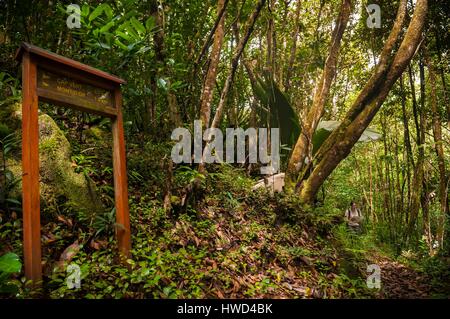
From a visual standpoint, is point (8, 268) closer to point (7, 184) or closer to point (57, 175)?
point (7, 184)

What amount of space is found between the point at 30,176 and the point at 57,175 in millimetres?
873

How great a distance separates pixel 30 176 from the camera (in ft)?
7.41

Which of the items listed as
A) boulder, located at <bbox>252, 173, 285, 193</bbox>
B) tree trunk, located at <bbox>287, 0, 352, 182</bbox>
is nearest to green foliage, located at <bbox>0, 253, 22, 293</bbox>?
boulder, located at <bbox>252, 173, 285, 193</bbox>

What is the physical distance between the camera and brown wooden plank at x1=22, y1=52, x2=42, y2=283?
2.21m

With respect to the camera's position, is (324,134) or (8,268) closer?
(8,268)

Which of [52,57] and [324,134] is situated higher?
[52,57]

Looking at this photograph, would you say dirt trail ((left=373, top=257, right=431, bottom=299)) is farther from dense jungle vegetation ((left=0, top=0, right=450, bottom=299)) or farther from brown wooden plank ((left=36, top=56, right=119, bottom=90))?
brown wooden plank ((left=36, top=56, right=119, bottom=90))

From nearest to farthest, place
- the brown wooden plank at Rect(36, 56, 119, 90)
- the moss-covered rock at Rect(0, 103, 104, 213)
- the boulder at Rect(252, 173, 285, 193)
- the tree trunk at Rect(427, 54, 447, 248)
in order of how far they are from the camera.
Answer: the brown wooden plank at Rect(36, 56, 119, 90)
the moss-covered rock at Rect(0, 103, 104, 213)
the tree trunk at Rect(427, 54, 447, 248)
the boulder at Rect(252, 173, 285, 193)

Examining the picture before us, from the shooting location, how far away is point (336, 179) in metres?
10.2

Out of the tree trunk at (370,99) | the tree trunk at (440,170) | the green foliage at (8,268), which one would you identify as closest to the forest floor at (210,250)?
the green foliage at (8,268)

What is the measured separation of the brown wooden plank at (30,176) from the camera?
7.23 ft

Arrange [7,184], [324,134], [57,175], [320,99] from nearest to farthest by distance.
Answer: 1. [7,184]
2. [57,175]
3. [320,99]
4. [324,134]

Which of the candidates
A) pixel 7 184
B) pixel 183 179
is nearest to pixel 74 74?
pixel 7 184

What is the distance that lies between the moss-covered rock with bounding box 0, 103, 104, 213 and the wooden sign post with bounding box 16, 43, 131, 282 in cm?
51
